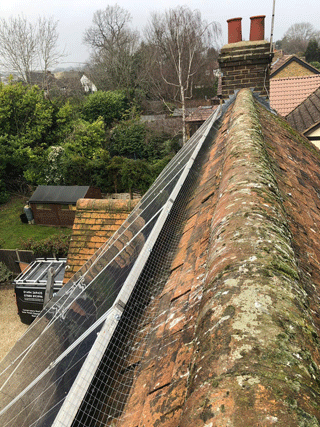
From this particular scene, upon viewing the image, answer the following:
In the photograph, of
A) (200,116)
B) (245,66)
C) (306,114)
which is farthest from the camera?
(200,116)

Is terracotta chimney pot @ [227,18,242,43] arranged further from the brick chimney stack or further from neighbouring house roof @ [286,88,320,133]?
neighbouring house roof @ [286,88,320,133]

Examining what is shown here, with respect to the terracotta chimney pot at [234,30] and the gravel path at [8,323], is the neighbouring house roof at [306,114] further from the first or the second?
the gravel path at [8,323]

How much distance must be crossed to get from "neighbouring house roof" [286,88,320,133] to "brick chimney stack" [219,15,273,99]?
210 inches

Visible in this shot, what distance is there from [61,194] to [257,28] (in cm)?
1322

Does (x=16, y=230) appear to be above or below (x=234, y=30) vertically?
below

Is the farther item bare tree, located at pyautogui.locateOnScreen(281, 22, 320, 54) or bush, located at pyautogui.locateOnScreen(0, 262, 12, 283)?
bare tree, located at pyautogui.locateOnScreen(281, 22, 320, 54)

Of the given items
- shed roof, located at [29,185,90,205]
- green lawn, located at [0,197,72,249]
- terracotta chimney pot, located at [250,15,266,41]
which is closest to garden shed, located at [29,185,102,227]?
shed roof, located at [29,185,90,205]

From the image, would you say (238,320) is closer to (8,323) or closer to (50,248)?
(8,323)

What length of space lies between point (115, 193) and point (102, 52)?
96.1 ft

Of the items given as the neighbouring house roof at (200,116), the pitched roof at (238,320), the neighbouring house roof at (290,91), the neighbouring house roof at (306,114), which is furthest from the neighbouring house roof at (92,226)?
the neighbouring house roof at (200,116)

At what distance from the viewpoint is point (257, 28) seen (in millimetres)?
6398

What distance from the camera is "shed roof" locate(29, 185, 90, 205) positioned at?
16.4 meters

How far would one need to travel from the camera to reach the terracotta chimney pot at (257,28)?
638cm

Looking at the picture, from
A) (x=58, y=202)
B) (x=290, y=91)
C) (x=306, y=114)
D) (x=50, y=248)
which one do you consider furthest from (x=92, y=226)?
(x=290, y=91)
